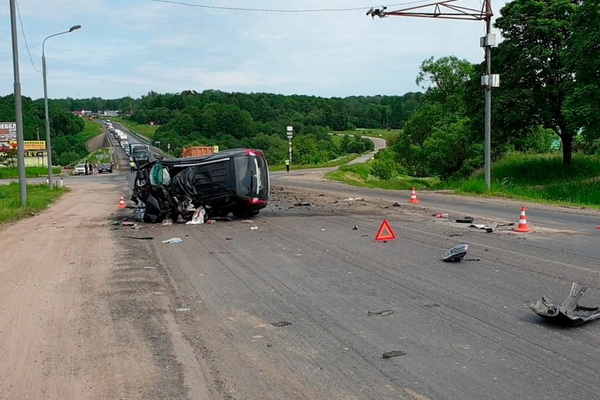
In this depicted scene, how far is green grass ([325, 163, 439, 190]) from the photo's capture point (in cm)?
3962

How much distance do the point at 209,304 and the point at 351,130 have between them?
148393 mm

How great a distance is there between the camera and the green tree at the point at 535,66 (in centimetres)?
3116

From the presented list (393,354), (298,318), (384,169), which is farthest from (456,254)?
(384,169)

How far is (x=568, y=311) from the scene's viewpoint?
645 cm

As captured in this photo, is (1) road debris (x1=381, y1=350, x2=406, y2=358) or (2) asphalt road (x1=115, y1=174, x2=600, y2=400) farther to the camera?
(1) road debris (x1=381, y1=350, x2=406, y2=358)

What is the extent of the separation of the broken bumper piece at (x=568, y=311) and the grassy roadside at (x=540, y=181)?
15306 mm

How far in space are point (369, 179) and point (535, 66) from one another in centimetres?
2338

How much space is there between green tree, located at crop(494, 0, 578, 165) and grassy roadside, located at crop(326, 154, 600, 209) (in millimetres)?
1123

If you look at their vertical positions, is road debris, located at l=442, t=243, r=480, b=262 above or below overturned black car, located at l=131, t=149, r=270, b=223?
below

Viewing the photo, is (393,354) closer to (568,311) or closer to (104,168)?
(568,311)

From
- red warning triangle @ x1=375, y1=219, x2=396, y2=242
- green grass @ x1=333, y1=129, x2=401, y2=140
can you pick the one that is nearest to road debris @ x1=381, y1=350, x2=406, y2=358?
red warning triangle @ x1=375, y1=219, x2=396, y2=242

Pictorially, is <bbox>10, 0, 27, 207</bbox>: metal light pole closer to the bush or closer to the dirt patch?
the dirt patch

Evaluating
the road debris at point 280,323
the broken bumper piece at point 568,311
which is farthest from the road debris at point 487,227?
the road debris at point 280,323

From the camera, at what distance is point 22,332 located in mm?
6660
